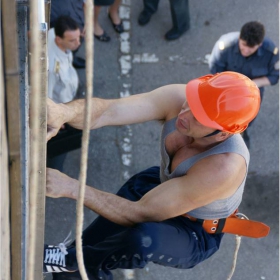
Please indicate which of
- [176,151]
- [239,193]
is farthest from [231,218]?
[176,151]

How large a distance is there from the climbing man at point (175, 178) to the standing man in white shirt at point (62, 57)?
1.43 metres

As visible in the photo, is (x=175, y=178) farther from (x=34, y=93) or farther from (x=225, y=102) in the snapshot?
(x=34, y=93)

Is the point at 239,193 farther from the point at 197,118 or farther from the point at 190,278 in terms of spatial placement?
the point at 190,278

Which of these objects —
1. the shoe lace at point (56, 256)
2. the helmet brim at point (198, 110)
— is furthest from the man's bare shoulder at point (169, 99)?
the shoe lace at point (56, 256)

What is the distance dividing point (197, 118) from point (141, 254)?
2.33 feet

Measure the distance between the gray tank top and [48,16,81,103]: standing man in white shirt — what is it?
143cm

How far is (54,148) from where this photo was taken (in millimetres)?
4309

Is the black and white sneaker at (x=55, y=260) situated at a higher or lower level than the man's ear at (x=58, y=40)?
lower

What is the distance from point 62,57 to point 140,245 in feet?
6.65

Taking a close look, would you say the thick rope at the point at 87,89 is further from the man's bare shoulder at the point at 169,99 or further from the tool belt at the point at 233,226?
the tool belt at the point at 233,226

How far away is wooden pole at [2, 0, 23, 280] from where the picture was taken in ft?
5.24

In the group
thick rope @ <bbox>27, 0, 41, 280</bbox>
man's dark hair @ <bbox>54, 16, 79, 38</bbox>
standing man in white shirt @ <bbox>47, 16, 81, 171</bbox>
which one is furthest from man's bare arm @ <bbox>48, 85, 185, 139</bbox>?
man's dark hair @ <bbox>54, 16, 79, 38</bbox>

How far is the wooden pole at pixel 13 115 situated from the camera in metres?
1.60

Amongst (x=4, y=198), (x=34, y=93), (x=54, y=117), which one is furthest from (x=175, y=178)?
(x=34, y=93)
